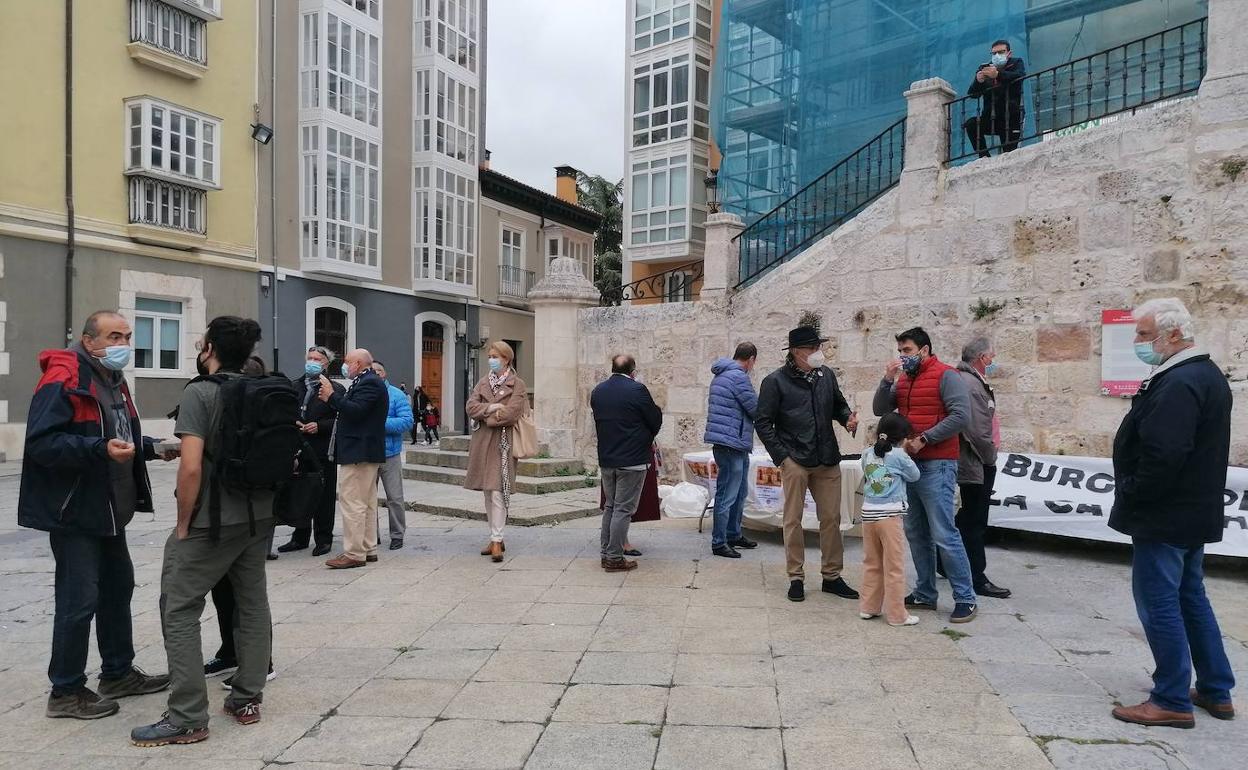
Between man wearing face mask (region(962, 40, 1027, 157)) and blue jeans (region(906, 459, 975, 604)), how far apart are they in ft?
15.9

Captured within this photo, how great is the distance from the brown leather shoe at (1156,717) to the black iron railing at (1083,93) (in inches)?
241

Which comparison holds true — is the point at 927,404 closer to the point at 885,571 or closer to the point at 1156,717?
the point at 885,571

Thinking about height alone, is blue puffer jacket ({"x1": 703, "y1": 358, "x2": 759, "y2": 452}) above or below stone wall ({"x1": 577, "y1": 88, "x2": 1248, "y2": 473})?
below

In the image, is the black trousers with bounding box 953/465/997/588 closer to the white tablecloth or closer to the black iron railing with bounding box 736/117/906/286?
the white tablecloth

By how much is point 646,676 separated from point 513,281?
23801mm

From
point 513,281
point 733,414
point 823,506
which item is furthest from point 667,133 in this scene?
point 823,506

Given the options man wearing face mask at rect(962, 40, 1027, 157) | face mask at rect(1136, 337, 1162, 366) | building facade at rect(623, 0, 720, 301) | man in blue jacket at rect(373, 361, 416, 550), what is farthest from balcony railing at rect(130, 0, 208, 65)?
face mask at rect(1136, 337, 1162, 366)

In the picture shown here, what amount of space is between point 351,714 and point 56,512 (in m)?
1.52

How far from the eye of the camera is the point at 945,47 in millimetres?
12867

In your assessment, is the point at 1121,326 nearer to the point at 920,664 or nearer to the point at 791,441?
the point at 791,441

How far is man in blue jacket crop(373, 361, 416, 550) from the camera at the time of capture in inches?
287

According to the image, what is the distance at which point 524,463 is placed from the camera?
10.9m

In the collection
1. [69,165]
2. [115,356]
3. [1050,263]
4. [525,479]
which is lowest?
[525,479]

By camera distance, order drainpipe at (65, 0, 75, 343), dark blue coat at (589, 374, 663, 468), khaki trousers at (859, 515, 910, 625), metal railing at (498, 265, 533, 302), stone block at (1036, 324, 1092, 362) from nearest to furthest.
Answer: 1. khaki trousers at (859, 515, 910, 625)
2. dark blue coat at (589, 374, 663, 468)
3. stone block at (1036, 324, 1092, 362)
4. drainpipe at (65, 0, 75, 343)
5. metal railing at (498, 265, 533, 302)
